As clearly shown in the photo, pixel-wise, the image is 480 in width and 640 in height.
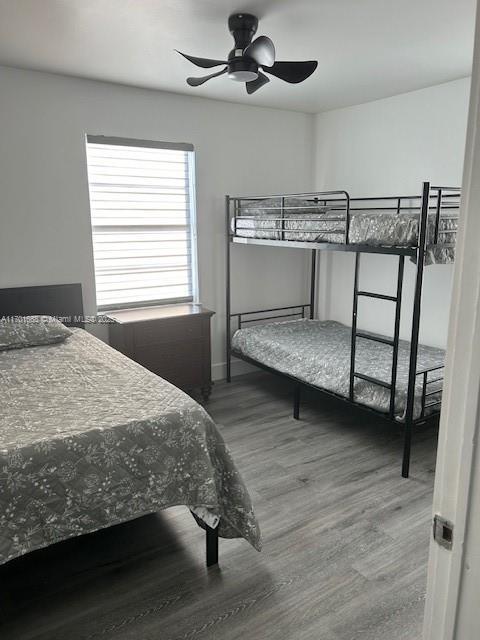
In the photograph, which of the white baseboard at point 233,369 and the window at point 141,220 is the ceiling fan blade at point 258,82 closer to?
the window at point 141,220

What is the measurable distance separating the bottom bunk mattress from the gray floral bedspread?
1.35 metres

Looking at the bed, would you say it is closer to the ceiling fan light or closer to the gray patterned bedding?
the gray patterned bedding

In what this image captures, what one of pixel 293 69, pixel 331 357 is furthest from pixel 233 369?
pixel 293 69

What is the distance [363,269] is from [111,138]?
2.48m

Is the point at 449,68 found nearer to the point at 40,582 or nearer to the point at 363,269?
the point at 363,269

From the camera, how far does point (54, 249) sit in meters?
3.73

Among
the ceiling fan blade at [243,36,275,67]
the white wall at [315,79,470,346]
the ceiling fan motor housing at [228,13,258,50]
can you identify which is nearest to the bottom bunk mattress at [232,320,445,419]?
the white wall at [315,79,470,346]

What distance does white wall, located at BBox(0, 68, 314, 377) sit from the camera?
3502 mm

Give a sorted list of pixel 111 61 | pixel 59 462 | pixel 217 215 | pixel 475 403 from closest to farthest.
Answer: pixel 475 403 < pixel 59 462 < pixel 111 61 < pixel 217 215

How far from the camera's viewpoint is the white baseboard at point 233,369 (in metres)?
4.68

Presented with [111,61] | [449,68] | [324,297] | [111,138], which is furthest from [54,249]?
[449,68]

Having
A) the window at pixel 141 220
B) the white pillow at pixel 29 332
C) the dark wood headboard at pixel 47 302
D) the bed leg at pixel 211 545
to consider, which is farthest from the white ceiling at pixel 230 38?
the bed leg at pixel 211 545

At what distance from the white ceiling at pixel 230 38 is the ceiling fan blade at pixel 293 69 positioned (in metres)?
0.21

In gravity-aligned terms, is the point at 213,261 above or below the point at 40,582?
above
